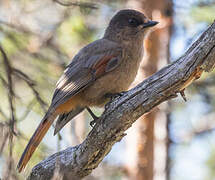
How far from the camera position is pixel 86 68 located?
577 centimetres

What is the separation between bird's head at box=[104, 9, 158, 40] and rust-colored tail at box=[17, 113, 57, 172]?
63.1 inches

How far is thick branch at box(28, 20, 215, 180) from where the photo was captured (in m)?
4.14

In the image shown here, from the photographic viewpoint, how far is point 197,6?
26.3ft

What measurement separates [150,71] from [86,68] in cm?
228

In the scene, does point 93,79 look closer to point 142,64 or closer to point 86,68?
point 86,68

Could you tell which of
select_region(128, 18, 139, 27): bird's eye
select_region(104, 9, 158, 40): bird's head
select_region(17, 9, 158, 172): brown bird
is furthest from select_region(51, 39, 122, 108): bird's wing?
select_region(128, 18, 139, 27): bird's eye

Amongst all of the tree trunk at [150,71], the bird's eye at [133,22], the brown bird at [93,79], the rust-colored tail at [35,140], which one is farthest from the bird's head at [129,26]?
the rust-colored tail at [35,140]

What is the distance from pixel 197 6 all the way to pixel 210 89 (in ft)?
5.65

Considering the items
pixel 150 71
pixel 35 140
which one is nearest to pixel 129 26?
pixel 150 71

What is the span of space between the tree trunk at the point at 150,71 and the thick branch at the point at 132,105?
2.78 meters

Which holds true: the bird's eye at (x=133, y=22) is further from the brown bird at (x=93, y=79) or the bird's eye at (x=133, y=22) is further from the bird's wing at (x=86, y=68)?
the bird's wing at (x=86, y=68)

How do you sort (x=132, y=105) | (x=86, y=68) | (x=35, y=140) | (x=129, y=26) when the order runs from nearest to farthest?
(x=132, y=105) < (x=35, y=140) < (x=86, y=68) < (x=129, y=26)

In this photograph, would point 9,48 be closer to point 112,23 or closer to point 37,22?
point 37,22

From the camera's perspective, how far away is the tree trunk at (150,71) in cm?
758
